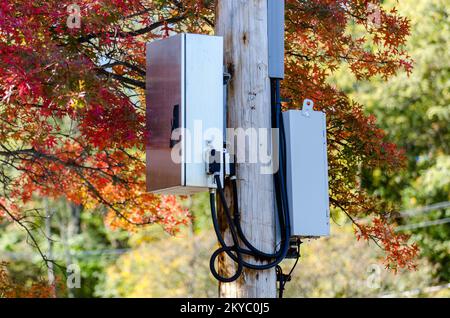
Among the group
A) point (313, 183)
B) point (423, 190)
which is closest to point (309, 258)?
point (423, 190)

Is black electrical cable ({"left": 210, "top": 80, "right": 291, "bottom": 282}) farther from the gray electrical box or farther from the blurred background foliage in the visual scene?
the blurred background foliage

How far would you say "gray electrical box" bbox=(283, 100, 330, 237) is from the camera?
582 cm

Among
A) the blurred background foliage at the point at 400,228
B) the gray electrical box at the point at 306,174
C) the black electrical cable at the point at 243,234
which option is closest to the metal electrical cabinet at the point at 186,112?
the black electrical cable at the point at 243,234

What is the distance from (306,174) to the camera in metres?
5.91

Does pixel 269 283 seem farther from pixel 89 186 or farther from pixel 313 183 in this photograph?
pixel 89 186

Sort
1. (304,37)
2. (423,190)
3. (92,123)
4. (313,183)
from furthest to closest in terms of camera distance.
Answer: (423,190) → (304,37) → (92,123) → (313,183)

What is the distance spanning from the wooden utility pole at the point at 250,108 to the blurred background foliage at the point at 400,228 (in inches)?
504

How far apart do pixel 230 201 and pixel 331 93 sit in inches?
128

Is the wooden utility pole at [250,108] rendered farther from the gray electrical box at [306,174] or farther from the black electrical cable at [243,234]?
the gray electrical box at [306,174]

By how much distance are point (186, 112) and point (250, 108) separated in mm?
450

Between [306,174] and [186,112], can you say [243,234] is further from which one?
[186,112]

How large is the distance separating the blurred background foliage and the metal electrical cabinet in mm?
13038

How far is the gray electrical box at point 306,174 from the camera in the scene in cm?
582
